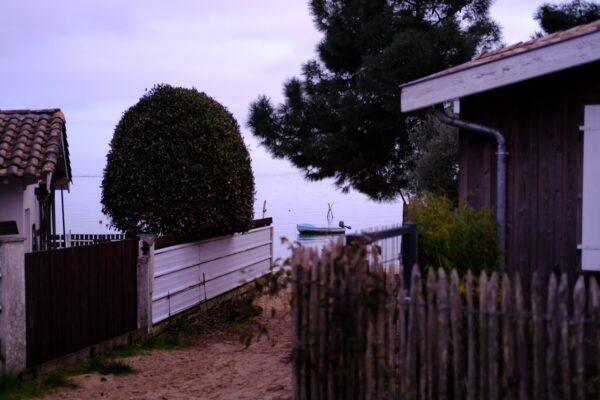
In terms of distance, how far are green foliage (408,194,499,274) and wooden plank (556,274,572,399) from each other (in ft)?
7.39

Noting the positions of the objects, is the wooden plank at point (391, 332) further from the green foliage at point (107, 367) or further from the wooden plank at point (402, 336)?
the green foliage at point (107, 367)

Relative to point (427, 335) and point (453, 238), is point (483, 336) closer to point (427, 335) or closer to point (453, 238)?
point (427, 335)

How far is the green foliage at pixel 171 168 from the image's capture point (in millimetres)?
13570

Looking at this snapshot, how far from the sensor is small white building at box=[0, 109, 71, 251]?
499 inches

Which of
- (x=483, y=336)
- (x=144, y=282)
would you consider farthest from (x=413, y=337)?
(x=144, y=282)

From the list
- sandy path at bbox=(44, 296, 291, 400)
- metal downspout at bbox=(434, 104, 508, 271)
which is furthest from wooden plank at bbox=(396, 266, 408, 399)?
metal downspout at bbox=(434, 104, 508, 271)

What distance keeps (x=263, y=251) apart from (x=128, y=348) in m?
7.59

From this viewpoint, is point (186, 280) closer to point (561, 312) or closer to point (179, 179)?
point (179, 179)

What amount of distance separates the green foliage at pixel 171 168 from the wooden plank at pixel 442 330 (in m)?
8.65

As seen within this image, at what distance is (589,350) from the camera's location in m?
7.27

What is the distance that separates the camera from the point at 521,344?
203 inches

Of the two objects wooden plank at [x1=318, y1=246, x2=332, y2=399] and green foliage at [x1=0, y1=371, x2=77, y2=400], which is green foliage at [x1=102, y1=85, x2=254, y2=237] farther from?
wooden plank at [x1=318, y1=246, x2=332, y2=399]

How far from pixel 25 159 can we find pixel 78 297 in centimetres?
356

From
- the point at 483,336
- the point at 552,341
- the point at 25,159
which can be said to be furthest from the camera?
Result: the point at 25,159
